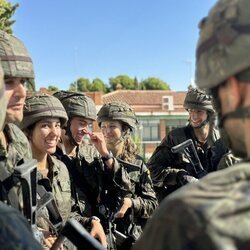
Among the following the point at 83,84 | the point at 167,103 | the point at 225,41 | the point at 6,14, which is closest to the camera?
the point at 225,41

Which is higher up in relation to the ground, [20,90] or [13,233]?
[20,90]

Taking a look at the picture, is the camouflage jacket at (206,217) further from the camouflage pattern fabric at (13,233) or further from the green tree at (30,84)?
the green tree at (30,84)

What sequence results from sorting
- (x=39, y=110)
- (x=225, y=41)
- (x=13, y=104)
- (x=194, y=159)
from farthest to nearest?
(x=194, y=159)
(x=39, y=110)
(x=13, y=104)
(x=225, y=41)

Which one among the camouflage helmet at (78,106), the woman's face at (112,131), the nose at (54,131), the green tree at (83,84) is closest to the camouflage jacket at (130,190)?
the woman's face at (112,131)

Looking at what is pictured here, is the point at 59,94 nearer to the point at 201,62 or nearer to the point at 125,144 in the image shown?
the point at 125,144

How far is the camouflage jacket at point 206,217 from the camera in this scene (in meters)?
1.28

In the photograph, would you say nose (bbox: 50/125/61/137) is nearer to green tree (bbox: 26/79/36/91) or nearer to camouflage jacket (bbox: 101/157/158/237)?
green tree (bbox: 26/79/36/91)

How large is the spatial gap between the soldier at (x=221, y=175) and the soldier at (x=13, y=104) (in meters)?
1.62

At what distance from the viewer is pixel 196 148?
6.73m

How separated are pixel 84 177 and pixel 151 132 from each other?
143 ft

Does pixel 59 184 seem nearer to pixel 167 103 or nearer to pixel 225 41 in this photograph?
pixel 225 41

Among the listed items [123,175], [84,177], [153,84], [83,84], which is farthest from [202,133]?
[153,84]

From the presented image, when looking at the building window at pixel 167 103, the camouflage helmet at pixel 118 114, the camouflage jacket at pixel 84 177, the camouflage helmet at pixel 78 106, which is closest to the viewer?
the camouflage jacket at pixel 84 177

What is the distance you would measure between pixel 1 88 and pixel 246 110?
1.05m
